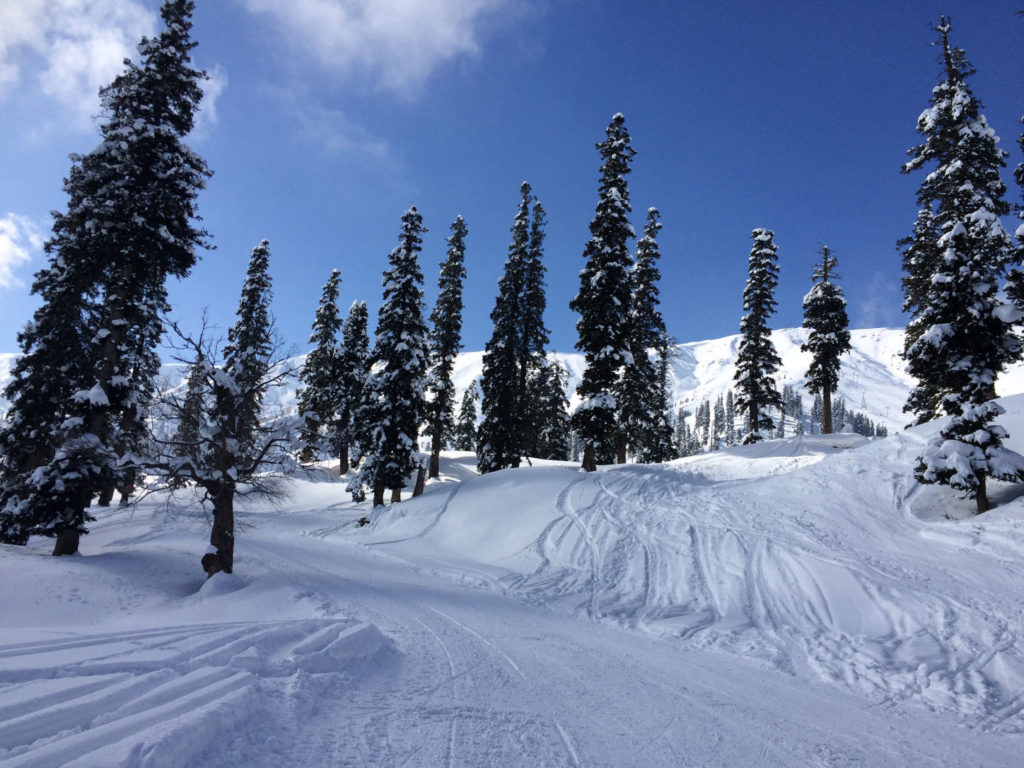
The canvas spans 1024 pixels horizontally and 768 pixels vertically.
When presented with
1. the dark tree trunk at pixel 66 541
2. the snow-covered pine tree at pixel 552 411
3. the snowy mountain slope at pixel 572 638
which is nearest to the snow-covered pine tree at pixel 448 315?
the snow-covered pine tree at pixel 552 411

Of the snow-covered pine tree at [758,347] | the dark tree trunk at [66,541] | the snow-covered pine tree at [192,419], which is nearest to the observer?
the snow-covered pine tree at [192,419]

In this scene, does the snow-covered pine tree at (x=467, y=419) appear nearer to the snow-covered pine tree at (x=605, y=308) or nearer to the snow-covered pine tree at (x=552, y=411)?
the snow-covered pine tree at (x=552, y=411)

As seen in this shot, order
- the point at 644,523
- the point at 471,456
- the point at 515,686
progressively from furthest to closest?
1. the point at 471,456
2. the point at 644,523
3. the point at 515,686

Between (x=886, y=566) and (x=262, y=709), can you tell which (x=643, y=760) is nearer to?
(x=262, y=709)

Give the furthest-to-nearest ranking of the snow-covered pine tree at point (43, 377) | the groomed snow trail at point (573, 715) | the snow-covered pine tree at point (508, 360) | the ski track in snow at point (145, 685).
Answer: the snow-covered pine tree at point (508, 360) < the snow-covered pine tree at point (43, 377) < the groomed snow trail at point (573, 715) < the ski track in snow at point (145, 685)

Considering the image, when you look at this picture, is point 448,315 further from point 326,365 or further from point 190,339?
A: point 190,339

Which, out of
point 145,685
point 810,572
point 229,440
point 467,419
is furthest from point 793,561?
point 467,419

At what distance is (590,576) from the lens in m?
14.0

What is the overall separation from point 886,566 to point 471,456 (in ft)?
128

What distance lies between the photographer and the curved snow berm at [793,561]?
27.3 ft

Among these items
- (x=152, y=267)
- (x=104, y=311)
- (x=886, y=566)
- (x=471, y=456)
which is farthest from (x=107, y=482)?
(x=471, y=456)

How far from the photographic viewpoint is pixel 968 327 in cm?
1362

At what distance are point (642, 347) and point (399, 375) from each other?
16.7 metres

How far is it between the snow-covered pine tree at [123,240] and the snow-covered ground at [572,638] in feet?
7.54
